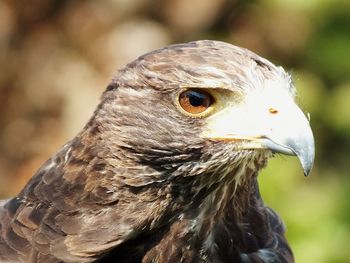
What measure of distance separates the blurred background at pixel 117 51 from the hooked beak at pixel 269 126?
16.2 feet

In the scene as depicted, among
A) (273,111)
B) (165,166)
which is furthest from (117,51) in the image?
(273,111)

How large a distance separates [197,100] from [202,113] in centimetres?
7

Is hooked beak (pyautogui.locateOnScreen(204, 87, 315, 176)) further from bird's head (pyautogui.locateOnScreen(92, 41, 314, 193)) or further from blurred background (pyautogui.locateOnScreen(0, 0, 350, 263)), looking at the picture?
blurred background (pyautogui.locateOnScreen(0, 0, 350, 263))

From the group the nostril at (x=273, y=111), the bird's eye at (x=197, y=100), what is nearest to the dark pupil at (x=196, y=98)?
the bird's eye at (x=197, y=100)

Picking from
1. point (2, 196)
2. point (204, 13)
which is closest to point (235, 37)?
point (204, 13)

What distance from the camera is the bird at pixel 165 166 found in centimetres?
476

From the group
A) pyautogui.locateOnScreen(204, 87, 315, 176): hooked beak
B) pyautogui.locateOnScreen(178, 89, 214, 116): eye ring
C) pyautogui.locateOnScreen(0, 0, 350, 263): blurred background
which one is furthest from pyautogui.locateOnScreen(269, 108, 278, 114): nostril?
pyautogui.locateOnScreen(0, 0, 350, 263): blurred background

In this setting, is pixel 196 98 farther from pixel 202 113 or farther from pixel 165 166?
pixel 165 166

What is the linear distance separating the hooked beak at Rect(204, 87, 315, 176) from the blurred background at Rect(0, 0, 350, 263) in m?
4.94

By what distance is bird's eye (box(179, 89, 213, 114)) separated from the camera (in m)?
4.75

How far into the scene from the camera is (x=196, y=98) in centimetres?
475

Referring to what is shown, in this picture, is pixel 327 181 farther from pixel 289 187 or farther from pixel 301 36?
pixel 301 36

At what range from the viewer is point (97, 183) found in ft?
16.5

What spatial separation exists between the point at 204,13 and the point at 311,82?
1527 mm
